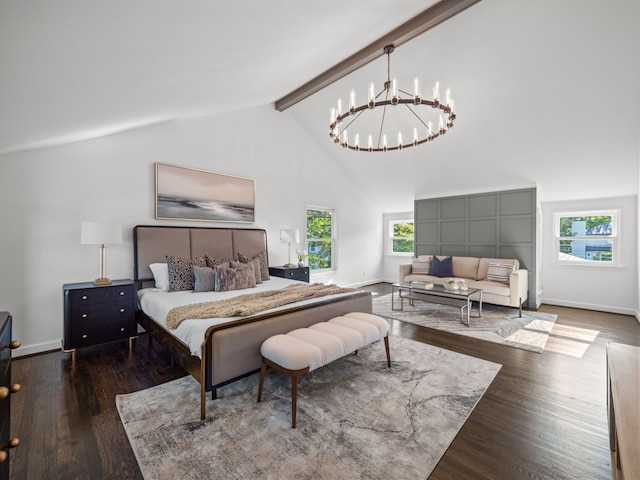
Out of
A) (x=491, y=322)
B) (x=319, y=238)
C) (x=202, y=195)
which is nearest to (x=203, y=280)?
(x=202, y=195)

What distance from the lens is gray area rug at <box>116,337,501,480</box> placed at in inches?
61.6

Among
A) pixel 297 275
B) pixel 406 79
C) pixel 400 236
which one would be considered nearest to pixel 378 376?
pixel 297 275

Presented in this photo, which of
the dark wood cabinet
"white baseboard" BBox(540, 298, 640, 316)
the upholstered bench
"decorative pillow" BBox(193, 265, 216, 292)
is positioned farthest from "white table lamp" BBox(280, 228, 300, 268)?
"white baseboard" BBox(540, 298, 640, 316)

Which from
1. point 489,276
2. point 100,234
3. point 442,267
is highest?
point 100,234

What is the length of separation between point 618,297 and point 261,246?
6.04 m

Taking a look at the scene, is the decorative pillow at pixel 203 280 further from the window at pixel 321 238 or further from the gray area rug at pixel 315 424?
the window at pixel 321 238

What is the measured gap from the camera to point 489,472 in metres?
1.53

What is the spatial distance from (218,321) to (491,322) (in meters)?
3.94

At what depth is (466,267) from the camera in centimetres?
550

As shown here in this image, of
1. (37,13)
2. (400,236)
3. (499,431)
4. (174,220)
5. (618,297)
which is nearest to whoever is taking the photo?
(37,13)

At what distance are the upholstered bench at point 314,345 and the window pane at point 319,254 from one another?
3494 millimetres

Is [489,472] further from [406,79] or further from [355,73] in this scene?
[355,73]

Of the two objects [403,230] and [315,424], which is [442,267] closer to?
[403,230]

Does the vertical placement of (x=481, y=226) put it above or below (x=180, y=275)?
above
